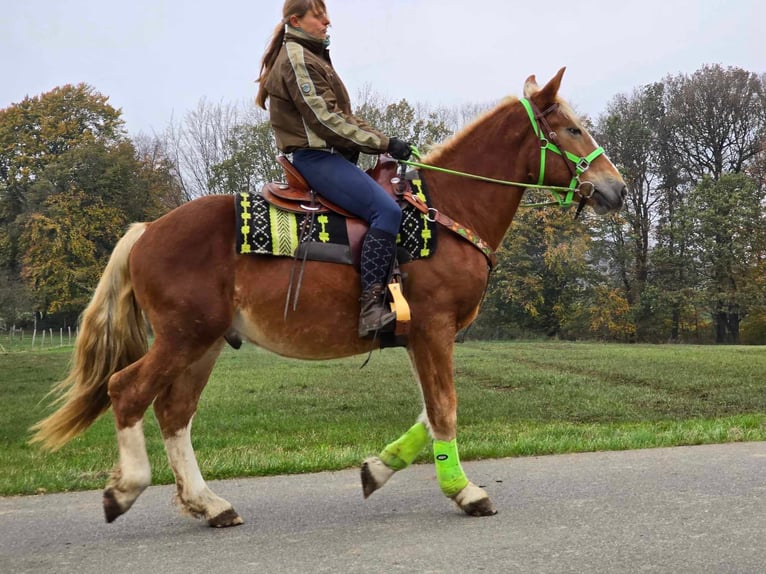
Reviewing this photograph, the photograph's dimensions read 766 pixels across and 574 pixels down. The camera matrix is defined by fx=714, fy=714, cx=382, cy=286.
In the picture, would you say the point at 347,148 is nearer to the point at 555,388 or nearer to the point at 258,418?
the point at 258,418

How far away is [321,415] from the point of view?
1251 centimetres

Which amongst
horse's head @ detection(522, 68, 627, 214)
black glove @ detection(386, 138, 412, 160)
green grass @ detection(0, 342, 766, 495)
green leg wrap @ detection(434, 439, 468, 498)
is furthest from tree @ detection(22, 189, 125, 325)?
green leg wrap @ detection(434, 439, 468, 498)

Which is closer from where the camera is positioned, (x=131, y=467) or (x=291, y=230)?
(x=131, y=467)

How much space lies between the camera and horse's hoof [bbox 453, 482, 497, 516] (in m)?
4.54

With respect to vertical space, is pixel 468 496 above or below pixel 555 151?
below

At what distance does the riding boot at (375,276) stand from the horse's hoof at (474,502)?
3.88 ft

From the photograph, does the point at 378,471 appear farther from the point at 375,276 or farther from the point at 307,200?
the point at 307,200

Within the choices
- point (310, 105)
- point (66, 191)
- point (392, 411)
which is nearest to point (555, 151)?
point (310, 105)

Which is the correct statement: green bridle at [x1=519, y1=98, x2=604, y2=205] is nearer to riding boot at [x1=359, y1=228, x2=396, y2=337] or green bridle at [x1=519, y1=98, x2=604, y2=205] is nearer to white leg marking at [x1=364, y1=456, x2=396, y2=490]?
riding boot at [x1=359, y1=228, x2=396, y2=337]

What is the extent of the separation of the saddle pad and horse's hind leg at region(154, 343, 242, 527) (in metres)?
0.83

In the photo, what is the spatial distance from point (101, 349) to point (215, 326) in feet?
2.88

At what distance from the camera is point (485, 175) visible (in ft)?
17.2

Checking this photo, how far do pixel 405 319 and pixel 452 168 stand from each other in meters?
1.36

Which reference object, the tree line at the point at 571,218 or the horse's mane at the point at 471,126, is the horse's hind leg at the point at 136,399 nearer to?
the horse's mane at the point at 471,126
